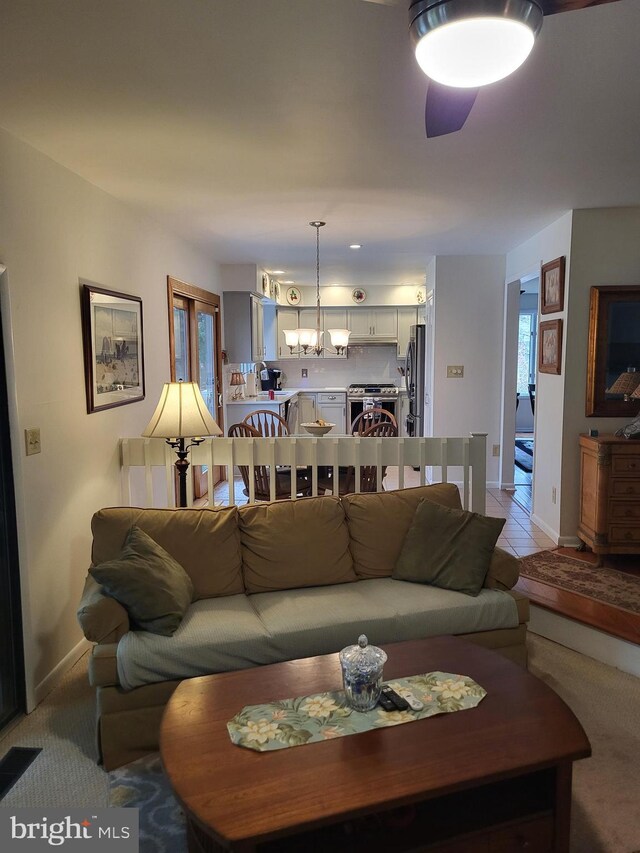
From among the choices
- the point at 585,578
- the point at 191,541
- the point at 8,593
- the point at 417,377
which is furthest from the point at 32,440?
the point at 417,377

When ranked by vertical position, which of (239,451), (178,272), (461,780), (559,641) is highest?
(178,272)

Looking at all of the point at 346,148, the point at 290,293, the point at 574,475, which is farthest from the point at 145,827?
the point at 290,293

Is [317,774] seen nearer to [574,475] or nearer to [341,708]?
[341,708]

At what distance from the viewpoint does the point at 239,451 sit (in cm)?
353

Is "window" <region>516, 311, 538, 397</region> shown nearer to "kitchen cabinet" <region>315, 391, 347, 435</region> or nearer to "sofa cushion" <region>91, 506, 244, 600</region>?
"kitchen cabinet" <region>315, 391, 347, 435</region>

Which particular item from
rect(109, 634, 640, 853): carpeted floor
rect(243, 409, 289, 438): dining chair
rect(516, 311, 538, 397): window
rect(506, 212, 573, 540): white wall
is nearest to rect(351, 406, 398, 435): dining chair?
rect(243, 409, 289, 438): dining chair

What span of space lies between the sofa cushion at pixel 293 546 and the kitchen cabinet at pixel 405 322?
6285mm

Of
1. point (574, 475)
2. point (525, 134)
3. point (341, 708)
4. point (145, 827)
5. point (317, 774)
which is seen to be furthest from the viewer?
point (574, 475)

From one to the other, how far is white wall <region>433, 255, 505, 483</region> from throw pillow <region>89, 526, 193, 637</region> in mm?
Answer: 4392

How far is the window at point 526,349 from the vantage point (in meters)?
9.70

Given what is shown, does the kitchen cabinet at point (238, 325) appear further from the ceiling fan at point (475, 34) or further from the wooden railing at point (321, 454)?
the ceiling fan at point (475, 34)

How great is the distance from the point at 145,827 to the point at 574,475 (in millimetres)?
3629

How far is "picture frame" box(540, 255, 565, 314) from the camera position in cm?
432

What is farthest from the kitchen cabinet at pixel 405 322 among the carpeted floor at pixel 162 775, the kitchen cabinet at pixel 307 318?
the carpeted floor at pixel 162 775
